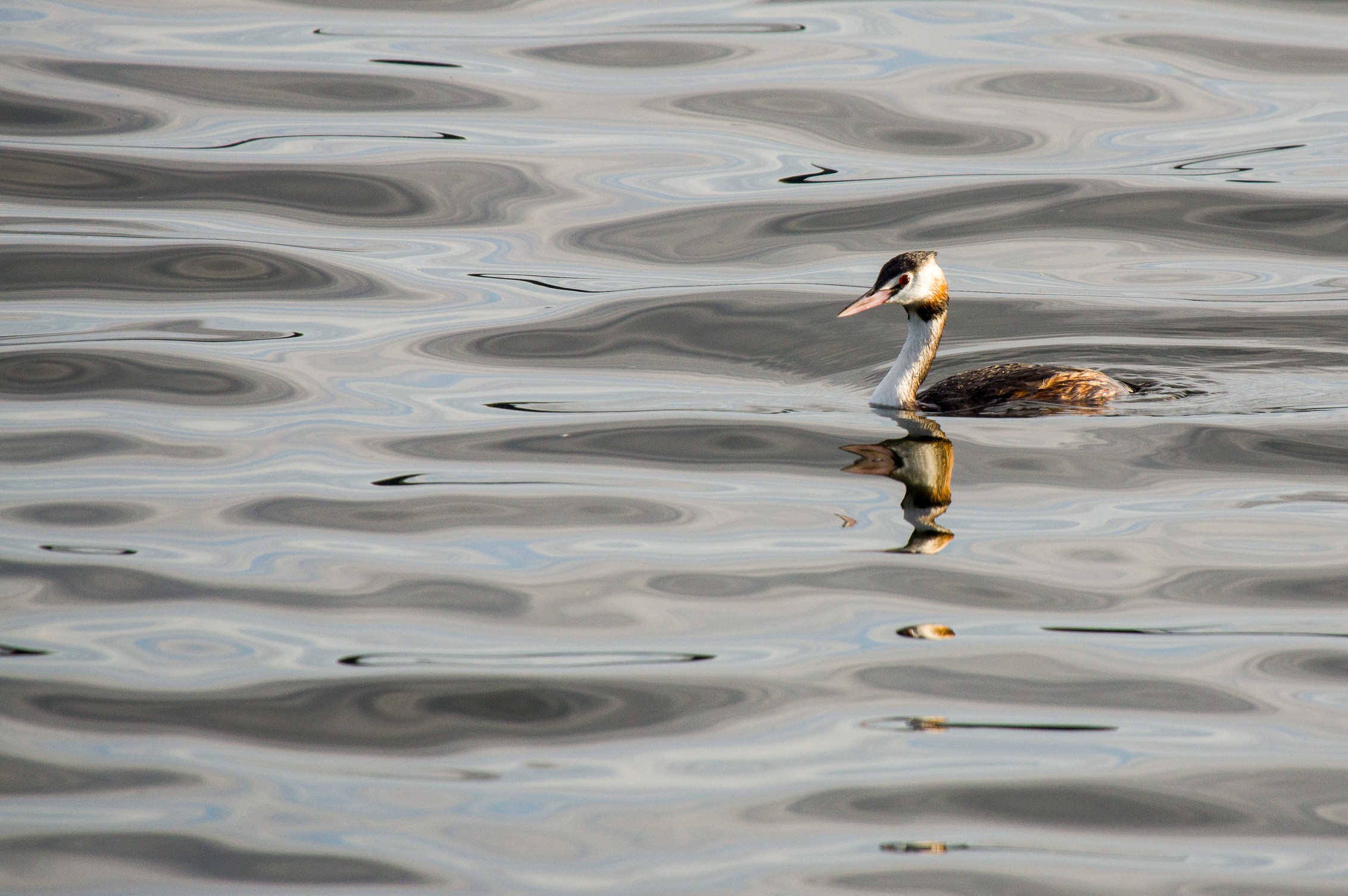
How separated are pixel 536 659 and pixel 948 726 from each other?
1.56 metres

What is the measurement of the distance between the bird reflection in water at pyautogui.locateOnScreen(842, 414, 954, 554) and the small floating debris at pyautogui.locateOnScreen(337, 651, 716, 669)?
1393 millimetres

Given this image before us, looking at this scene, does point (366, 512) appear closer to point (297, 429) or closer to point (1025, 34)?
point (297, 429)

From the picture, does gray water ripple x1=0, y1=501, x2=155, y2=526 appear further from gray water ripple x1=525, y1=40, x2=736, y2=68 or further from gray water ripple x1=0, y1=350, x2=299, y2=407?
gray water ripple x1=525, y1=40, x2=736, y2=68

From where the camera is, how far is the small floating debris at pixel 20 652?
6.39 metres

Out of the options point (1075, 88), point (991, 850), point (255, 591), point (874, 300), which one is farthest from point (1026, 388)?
point (1075, 88)

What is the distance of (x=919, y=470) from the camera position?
8594 mm

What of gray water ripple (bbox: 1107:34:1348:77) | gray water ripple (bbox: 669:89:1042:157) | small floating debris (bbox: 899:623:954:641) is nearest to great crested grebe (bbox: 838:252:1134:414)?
small floating debris (bbox: 899:623:954:641)

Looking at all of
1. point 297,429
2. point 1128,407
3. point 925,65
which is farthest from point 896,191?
point 297,429

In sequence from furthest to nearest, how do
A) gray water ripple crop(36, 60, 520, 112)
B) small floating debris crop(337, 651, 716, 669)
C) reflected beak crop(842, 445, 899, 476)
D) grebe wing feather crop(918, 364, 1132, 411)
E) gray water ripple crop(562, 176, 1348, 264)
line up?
1. gray water ripple crop(36, 60, 520, 112)
2. gray water ripple crop(562, 176, 1348, 264)
3. grebe wing feather crop(918, 364, 1132, 411)
4. reflected beak crop(842, 445, 899, 476)
5. small floating debris crop(337, 651, 716, 669)

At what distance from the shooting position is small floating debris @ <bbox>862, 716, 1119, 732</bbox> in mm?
5906

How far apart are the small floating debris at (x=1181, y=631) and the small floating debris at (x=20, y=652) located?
383 centimetres

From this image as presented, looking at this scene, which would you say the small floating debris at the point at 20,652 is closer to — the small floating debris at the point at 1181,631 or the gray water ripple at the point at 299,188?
the small floating debris at the point at 1181,631

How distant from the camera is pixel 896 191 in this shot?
14.3m

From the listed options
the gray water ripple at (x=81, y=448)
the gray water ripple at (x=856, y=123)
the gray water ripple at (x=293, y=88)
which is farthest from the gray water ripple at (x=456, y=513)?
the gray water ripple at (x=293, y=88)
